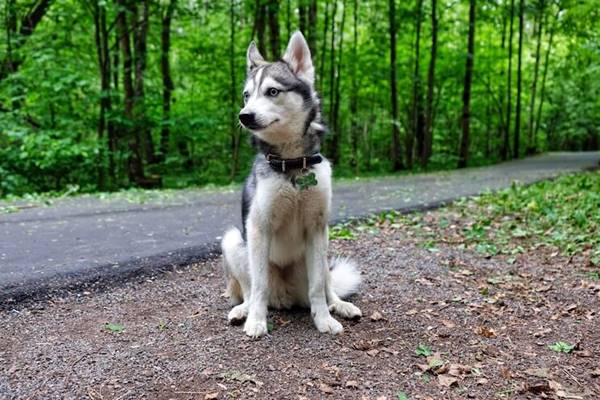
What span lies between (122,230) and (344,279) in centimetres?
366

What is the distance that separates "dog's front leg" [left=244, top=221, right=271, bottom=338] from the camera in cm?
312

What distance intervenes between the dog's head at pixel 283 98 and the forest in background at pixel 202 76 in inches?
309

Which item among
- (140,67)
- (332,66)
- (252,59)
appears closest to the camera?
(252,59)

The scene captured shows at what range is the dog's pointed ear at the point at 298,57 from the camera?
10.4 ft

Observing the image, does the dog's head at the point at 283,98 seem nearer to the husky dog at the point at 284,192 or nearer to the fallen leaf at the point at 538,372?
the husky dog at the point at 284,192

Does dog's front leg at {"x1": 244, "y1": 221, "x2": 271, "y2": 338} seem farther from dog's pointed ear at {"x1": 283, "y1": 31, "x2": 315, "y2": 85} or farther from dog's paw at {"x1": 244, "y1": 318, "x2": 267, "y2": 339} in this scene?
dog's pointed ear at {"x1": 283, "y1": 31, "x2": 315, "y2": 85}

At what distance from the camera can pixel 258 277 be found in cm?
316

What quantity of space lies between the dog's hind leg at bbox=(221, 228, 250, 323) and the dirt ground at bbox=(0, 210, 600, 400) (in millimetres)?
99

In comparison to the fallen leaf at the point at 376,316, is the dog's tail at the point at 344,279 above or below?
above

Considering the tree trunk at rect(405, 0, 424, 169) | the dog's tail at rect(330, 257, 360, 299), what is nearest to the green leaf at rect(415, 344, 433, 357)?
the dog's tail at rect(330, 257, 360, 299)

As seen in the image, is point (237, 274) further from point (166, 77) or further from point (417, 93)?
point (417, 93)

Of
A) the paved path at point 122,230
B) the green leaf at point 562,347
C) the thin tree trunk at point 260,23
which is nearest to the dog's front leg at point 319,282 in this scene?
the green leaf at point 562,347

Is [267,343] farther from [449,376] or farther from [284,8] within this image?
[284,8]

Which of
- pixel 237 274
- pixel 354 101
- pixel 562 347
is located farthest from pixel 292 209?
pixel 354 101
